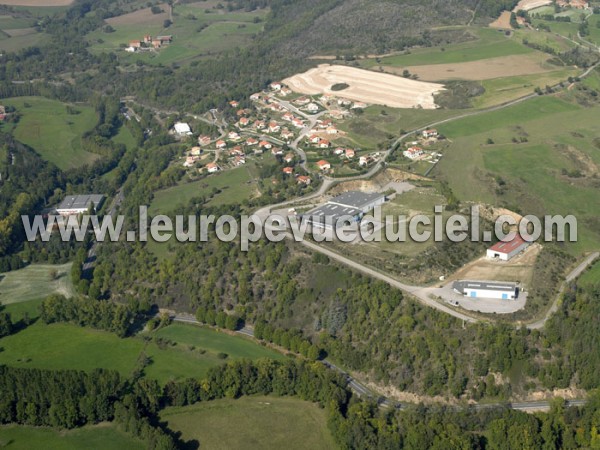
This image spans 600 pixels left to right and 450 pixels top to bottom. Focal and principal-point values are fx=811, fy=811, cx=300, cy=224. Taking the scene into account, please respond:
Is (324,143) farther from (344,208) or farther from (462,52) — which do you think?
(462,52)

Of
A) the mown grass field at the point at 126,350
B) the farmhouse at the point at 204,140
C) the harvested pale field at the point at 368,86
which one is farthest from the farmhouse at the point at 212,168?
the mown grass field at the point at 126,350

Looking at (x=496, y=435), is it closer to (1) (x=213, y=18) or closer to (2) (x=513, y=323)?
(2) (x=513, y=323)

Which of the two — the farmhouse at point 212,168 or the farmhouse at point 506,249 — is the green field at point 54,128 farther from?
the farmhouse at point 506,249

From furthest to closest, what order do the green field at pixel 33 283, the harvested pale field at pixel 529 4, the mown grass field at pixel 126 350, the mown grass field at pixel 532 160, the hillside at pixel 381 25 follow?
the harvested pale field at pixel 529 4 < the hillside at pixel 381 25 < the mown grass field at pixel 532 160 < the green field at pixel 33 283 < the mown grass field at pixel 126 350

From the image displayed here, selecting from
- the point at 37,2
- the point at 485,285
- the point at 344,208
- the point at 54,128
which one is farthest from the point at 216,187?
the point at 37,2

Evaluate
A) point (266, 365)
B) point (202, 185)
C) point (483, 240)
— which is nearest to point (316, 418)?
point (266, 365)

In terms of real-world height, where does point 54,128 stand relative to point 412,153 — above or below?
below
